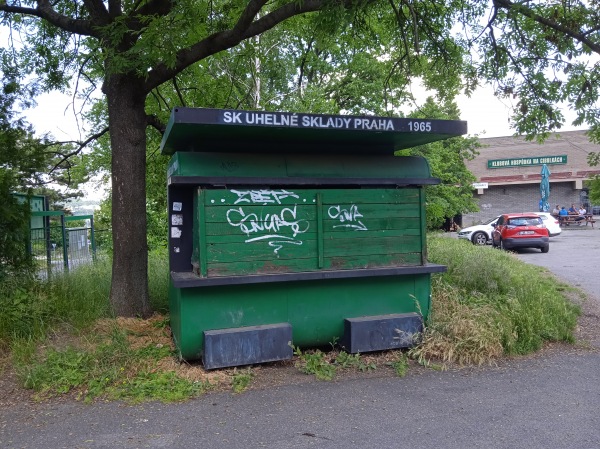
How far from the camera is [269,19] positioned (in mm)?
6516

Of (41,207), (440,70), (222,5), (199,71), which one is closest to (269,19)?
(222,5)

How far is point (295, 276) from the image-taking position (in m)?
5.36

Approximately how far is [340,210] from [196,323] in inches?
77.4

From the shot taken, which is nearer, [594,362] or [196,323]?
[196,323]

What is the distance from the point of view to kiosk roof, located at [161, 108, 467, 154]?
4773mm

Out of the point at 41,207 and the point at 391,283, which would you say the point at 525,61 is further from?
the point at 41,207

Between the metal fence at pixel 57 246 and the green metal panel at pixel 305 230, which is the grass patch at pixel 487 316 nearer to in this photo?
the green metal panel at pixel 305 230

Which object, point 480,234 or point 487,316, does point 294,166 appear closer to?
point 487,316

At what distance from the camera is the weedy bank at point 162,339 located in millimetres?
4801

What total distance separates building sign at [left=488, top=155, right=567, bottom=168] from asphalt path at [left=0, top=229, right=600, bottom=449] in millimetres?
36072

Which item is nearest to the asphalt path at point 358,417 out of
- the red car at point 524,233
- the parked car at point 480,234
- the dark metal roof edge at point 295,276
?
the dark metal roof edge at point 295,276

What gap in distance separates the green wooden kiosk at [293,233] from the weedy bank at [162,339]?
24cm

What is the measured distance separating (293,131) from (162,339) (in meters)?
2.82

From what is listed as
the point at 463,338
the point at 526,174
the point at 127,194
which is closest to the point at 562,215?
the point at 526,174
